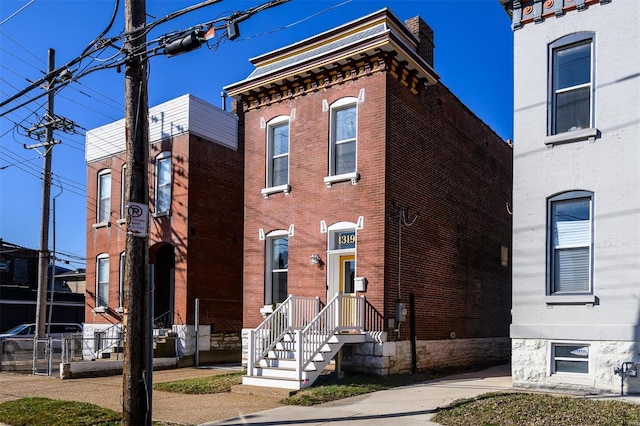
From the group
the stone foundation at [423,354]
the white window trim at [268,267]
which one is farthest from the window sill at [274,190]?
the stone foundation at [423,354]

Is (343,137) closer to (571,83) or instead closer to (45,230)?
(571,83)

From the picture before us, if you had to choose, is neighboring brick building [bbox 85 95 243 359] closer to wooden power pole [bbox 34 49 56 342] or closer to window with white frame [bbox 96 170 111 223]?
window with white frame [bbox 96 170 111 223]

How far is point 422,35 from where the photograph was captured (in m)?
19.4

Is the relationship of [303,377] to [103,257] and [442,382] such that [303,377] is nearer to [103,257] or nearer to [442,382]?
[442,382]

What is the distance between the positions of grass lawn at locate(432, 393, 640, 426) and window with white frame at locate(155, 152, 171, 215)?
1456 cm

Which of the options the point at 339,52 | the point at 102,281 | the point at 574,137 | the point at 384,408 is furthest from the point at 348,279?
the point at 102,281

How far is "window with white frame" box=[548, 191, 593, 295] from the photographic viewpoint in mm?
12812

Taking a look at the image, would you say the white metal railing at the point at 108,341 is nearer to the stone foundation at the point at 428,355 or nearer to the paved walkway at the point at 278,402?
the paved walkway at the point at 278,402

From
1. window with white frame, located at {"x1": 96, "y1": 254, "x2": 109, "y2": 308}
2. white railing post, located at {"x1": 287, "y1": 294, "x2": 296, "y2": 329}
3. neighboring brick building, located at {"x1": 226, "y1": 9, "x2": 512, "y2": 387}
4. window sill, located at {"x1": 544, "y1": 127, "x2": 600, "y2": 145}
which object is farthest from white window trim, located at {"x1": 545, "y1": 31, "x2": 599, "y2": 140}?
window with white frame, located at {"x1": 96, "y1": 254, "x2": 109, "y2": 308}

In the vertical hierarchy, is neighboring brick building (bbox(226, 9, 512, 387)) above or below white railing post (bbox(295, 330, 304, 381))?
above

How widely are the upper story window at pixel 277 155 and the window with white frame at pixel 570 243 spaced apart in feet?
26.4

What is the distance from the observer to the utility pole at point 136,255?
920cm

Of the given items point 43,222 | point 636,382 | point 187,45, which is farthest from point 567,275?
point 43,222

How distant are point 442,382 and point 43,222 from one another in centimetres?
1574
